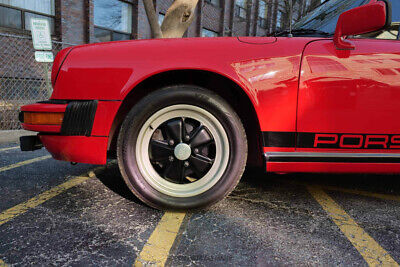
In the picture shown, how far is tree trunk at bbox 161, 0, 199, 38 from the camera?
6.46 m

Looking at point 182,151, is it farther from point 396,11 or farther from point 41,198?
point 396,11

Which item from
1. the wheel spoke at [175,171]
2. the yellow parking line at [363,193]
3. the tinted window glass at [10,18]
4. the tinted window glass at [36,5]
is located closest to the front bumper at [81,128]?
the wheel spoke at [175,171]

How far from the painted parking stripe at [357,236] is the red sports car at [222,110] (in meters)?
0.31

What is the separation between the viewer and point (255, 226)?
5.58 feet

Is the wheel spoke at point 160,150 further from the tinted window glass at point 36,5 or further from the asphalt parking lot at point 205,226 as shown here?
the tinted window glass at point 36,5

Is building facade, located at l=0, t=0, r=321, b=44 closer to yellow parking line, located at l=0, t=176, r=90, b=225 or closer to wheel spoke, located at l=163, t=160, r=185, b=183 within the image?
wheel spoke, located at l=163, t=160, r=185, b=183

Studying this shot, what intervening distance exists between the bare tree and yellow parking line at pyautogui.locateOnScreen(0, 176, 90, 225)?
16.5 ft

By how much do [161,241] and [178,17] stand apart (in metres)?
6.06

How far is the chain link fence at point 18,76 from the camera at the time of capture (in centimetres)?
652

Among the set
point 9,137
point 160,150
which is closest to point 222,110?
point 160,150

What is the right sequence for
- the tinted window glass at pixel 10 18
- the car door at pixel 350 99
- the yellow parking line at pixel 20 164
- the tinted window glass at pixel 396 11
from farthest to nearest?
the tinted window glass at pixel 10 18, the yellow parking line at pixel 20 164, the tinted window glass at pixel 396 11, the car door at pixel 350 99

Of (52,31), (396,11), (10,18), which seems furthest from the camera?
(52,31)

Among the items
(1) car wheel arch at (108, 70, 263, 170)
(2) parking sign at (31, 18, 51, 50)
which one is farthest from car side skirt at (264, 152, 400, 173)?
(2) parking sign at (31, 18, 51, 50)

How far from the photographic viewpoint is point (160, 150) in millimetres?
1889
